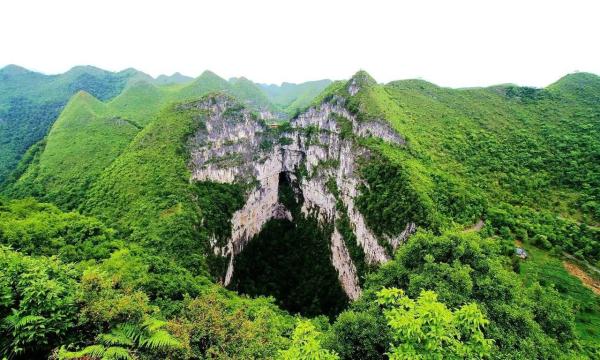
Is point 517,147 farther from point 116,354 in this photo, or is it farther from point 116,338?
point 116,354

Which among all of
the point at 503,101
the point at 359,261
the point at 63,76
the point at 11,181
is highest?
the point at 63,76

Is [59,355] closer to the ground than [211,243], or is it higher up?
higher up

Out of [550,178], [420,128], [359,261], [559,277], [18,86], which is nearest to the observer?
[559,277]

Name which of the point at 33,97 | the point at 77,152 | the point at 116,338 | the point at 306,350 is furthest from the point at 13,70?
the point at 306,350

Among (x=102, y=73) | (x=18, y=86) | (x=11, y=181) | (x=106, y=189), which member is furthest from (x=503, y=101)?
(x=102, y=73)

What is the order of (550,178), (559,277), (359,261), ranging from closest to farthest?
(559,277) < (550,178) < (359,261)

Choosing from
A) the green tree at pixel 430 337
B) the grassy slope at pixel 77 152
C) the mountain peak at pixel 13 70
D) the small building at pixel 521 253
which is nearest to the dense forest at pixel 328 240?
the green tree at pixel 430 337

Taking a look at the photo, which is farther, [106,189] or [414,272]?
[106,189]

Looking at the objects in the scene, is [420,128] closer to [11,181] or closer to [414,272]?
[414,272]

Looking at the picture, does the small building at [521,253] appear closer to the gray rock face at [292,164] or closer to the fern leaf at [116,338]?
the gray rock face at [292,164]
